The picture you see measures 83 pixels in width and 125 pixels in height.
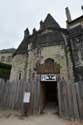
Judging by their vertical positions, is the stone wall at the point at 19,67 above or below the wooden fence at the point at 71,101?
above

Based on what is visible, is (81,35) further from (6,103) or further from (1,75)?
(1,75)

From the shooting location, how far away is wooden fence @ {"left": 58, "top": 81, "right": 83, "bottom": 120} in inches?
225

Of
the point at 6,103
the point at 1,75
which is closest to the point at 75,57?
the point at 6,103

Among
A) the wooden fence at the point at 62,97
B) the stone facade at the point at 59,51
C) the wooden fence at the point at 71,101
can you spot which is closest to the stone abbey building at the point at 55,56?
the stone facade at the point at 59,51

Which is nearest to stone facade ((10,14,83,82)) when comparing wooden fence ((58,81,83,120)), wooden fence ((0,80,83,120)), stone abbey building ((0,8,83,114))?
stone abbey building ((0,8,83,114))

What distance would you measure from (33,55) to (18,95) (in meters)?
7.15

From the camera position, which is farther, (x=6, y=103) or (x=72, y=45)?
(x=72, y=45)

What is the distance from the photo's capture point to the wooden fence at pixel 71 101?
5717 millimetres

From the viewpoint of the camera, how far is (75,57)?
12555mm

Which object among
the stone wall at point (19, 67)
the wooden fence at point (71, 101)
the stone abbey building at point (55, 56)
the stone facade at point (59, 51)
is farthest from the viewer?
the stone wall at point (19, 67)

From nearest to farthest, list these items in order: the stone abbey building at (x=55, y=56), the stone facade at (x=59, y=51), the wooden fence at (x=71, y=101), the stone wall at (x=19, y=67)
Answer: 1. the wooden fence at (x=71, y=101)
2. the stone abbey building at (x=55, y=56)
3. the stone facade at (x=59, y=51)
4. the stone wall at (x=19, y=67)

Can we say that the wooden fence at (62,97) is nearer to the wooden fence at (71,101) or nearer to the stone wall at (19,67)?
the wooden fence at (71,101)

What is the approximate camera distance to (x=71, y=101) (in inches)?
236

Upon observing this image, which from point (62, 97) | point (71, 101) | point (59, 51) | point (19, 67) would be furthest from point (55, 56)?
point (71, 101)
